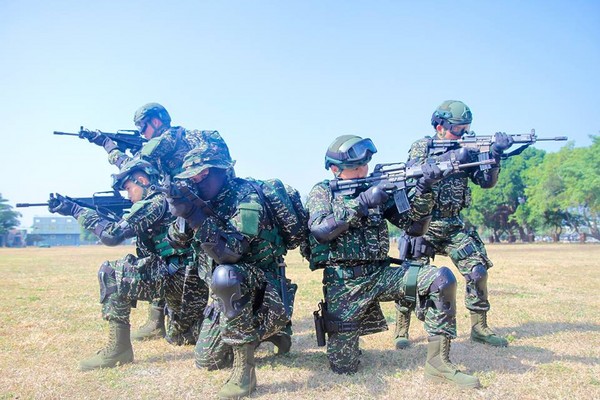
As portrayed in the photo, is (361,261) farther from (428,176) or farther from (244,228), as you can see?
(244,228)

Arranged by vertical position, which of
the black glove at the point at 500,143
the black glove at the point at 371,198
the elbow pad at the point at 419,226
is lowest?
the elbow pad at the point at 419,226

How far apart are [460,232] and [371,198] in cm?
238

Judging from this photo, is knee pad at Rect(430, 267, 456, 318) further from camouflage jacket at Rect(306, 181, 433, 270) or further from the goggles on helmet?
the goggles on helmet

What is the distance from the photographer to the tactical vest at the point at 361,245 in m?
5.41

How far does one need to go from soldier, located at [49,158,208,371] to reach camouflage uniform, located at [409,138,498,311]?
3.30 metres

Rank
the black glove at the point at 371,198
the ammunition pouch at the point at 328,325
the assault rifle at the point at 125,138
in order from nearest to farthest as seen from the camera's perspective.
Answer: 1. the black glove at the point at 371,198
2. the ammunition pouch at the point at 328,325
3. the assault rifle at the point at 125,138

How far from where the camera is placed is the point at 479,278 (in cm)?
666

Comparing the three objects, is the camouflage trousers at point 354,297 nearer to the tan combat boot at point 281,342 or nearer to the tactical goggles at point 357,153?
the tan combat boot at point 281,342

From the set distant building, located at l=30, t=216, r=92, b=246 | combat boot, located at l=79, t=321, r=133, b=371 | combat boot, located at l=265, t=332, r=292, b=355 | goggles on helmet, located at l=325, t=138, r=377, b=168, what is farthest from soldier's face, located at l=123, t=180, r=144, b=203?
Answer: distant building, located at l=30, t=216, r=92, b=246

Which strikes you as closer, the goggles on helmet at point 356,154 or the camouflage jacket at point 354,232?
the camouflage jacket at point 354,232

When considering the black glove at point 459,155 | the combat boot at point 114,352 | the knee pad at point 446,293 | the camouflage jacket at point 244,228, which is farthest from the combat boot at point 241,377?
the black glove at point 459,155

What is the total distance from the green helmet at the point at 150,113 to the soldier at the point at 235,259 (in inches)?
113

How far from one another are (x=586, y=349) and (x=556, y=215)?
61776 mm

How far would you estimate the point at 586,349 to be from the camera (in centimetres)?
616
